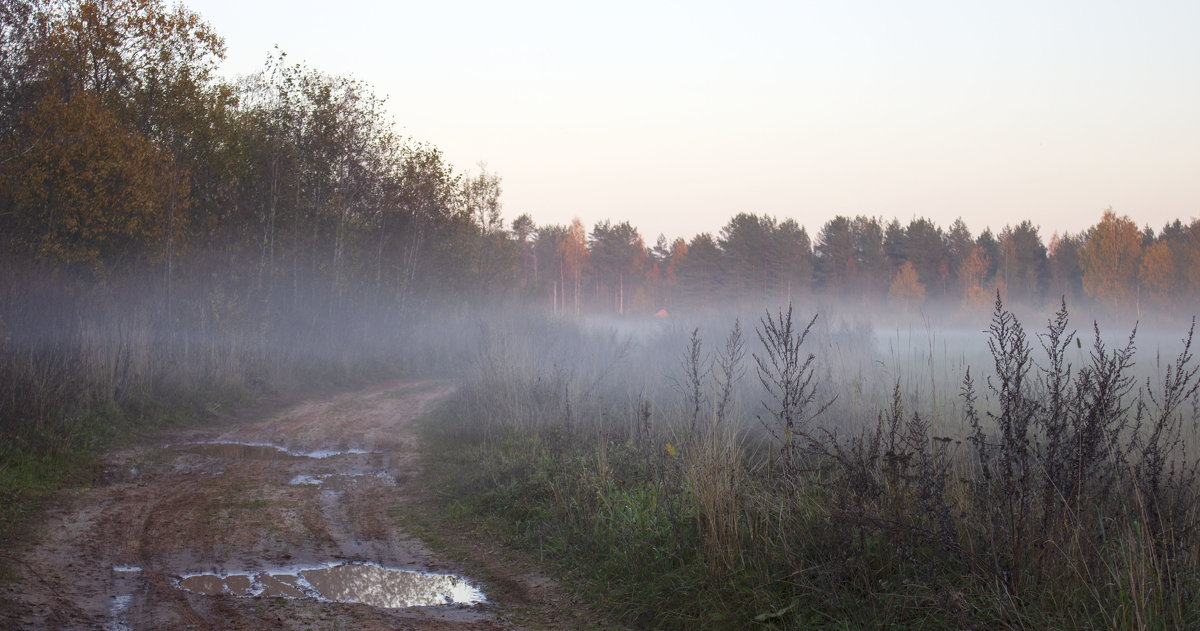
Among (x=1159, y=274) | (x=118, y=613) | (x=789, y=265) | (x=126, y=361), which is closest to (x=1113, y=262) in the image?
(x=1159, y=274)

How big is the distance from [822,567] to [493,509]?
370cm

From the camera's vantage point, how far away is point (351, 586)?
15.9 feet

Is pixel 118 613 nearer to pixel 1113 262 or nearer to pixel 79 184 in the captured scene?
pixel 79 184

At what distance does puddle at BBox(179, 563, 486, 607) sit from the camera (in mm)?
4613

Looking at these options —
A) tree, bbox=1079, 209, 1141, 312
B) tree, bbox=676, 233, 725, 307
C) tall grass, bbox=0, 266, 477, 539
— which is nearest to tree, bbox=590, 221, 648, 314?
tree, bbox=676, 233, 725, 307

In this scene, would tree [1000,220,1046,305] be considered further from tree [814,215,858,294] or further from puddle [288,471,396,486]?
puddle [288,471,396,486]

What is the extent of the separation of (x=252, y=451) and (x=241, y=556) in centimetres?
Result: 499

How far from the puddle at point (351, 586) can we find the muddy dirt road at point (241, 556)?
0.04 ft

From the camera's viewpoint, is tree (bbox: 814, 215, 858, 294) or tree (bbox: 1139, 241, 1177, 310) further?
tree (bbox: 814, 215, 858, 294)

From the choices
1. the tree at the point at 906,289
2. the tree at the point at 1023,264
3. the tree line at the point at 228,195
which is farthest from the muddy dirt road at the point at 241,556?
the tree at the point at 1023,264

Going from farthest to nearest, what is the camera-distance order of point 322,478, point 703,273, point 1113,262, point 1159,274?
point 703,273 → point 1113,262 → point 1159,274 → point 322,478

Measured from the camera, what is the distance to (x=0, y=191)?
11258 mm

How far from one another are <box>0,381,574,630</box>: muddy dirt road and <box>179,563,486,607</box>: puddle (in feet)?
0.04

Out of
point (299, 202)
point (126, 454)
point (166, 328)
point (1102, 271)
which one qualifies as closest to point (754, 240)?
point (1102, 271)
